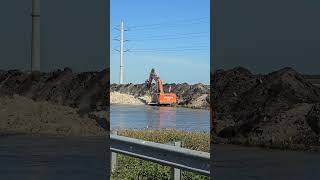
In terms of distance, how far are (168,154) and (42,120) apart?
47.8 ft

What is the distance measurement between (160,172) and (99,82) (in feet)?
81.4

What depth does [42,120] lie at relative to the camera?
67.3 feet

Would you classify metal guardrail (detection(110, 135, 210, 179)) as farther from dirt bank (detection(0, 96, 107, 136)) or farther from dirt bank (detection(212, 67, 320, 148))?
dirt bank (detection(0, 96, 107, 136))

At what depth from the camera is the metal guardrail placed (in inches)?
248

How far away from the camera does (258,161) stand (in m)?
11.2

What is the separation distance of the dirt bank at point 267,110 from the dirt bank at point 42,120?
4454 millimetres

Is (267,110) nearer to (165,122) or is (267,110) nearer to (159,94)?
(165,122)

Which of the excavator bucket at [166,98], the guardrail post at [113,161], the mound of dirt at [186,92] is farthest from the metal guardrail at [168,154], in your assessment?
the mound of dirt at [186,92]

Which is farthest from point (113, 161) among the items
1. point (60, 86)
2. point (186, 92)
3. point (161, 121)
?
point (186, 92)

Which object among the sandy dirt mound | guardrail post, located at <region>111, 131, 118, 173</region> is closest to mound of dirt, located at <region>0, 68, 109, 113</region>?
the sandy dirt mound

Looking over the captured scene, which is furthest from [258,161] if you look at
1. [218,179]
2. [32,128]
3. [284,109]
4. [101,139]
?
[32,128]

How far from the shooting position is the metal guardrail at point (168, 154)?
630cm

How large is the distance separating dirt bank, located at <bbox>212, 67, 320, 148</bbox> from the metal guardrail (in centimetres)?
707

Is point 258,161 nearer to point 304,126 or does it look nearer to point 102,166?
point 102,166
